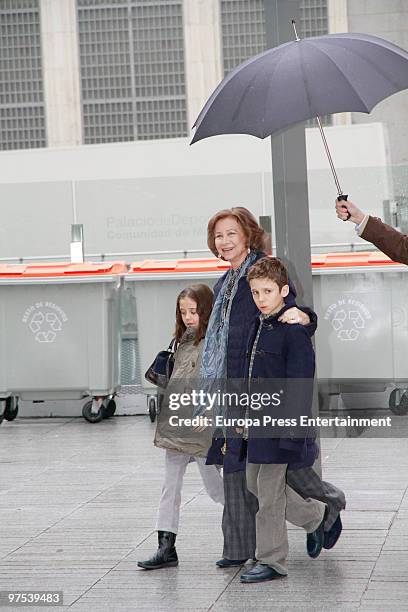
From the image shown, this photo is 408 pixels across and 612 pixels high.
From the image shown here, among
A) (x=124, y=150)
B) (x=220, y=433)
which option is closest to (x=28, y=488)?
(x=220, y=433)

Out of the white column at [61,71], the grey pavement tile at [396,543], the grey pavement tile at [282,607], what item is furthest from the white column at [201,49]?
the grey pavement tile at [282,607]

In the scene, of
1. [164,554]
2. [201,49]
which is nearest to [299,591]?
[164,554]

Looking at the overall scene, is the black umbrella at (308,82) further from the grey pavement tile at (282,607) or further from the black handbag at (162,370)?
the grey pavement tile at (282,607)

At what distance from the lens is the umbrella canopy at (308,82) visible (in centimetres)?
522

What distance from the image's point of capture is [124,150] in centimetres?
1180

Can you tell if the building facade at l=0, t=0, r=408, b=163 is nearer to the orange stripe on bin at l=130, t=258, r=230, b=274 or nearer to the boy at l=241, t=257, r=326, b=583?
the orange stripe on bin at l=130, t=258, r=230, b=274

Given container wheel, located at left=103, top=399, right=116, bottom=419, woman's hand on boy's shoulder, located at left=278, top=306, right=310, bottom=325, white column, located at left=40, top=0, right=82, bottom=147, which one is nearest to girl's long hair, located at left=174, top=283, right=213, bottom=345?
woman's hand on boy's shoulder, located at left=278, top=306, right=310, bottom=325

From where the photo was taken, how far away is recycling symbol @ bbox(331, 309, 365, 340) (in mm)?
8375

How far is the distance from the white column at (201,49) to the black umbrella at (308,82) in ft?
11.0

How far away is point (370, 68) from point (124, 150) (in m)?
6.71

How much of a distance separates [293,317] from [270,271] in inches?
8.4

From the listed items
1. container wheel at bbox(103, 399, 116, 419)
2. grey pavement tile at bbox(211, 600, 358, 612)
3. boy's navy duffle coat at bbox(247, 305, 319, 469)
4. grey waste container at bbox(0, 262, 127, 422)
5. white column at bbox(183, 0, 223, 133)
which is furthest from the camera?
container wheel at bbox(103, 399, 116, 419)

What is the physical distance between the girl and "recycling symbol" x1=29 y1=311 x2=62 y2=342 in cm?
494

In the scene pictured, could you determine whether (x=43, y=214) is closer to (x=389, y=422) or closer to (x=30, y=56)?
(x=30, y=56)
